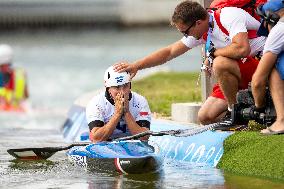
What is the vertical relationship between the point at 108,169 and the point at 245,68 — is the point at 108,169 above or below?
below

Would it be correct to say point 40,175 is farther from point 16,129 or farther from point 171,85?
point 171,85

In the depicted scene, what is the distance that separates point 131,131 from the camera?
15703mm

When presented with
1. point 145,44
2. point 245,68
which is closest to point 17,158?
point 245,68

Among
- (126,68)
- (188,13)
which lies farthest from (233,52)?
(126,68)

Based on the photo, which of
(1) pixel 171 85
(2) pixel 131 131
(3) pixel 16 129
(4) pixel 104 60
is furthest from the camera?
(4) pixel 104 60

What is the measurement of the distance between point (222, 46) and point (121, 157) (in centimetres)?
201

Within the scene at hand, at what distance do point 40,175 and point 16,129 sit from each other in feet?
27.2

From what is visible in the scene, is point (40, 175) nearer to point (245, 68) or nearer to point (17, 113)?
point (245, 68)

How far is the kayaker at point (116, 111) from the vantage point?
1555 centimetres

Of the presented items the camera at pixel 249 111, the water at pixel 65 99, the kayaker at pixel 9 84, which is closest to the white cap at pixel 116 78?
the water at pixel 65 99

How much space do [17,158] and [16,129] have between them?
6.25m

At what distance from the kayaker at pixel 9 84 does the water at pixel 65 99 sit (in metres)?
0.48

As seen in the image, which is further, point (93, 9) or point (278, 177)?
point (93, 9)

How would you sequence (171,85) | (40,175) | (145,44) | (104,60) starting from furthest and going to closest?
(145,44), (104,60), (171,85), (40,175)
